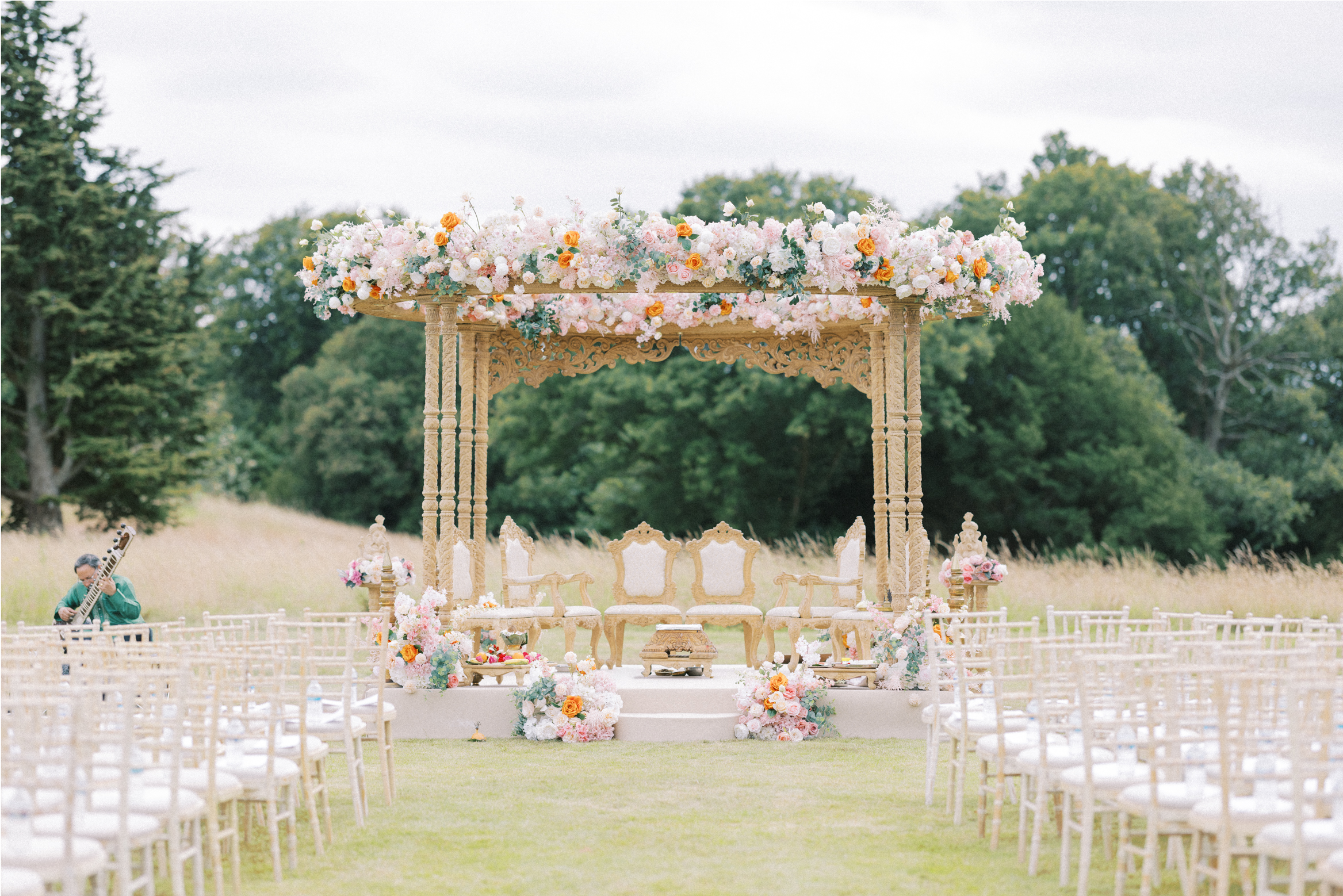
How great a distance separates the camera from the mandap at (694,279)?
361 inches

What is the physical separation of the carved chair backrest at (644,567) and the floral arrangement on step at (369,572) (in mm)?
2219

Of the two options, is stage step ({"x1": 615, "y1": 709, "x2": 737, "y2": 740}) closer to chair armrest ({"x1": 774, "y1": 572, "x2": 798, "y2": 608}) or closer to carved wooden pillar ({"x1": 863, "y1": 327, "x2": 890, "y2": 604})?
carved wooden pillar ({"x1": 863, "y1": 327, "x2": 890, "y2": 604})

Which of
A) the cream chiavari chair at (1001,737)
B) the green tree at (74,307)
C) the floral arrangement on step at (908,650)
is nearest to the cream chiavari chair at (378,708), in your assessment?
the cream chiavari chair at (1001,737)

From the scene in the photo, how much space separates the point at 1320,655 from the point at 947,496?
20607mm

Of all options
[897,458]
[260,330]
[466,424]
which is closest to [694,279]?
[897,458]

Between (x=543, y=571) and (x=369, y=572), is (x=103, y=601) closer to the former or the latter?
(x=369, y=572)

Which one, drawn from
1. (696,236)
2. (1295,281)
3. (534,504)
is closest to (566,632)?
(696,236)

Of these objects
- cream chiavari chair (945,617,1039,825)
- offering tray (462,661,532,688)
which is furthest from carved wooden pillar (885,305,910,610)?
offering tray (462,661,532,688)

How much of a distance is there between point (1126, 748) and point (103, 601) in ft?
20.5

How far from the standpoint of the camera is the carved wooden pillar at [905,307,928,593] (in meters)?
9.52

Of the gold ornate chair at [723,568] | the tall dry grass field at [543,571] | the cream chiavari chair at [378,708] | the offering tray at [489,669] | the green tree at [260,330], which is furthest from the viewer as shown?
the green tree at [260,330]

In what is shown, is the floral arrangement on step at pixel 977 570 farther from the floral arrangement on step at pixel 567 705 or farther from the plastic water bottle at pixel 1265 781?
the plastic water bottle at pixel 1265 781

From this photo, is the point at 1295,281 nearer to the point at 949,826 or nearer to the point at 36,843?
the point at 949,826

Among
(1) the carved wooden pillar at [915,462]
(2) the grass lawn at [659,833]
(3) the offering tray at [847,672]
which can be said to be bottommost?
(2) the grass lawn at [659,833]
